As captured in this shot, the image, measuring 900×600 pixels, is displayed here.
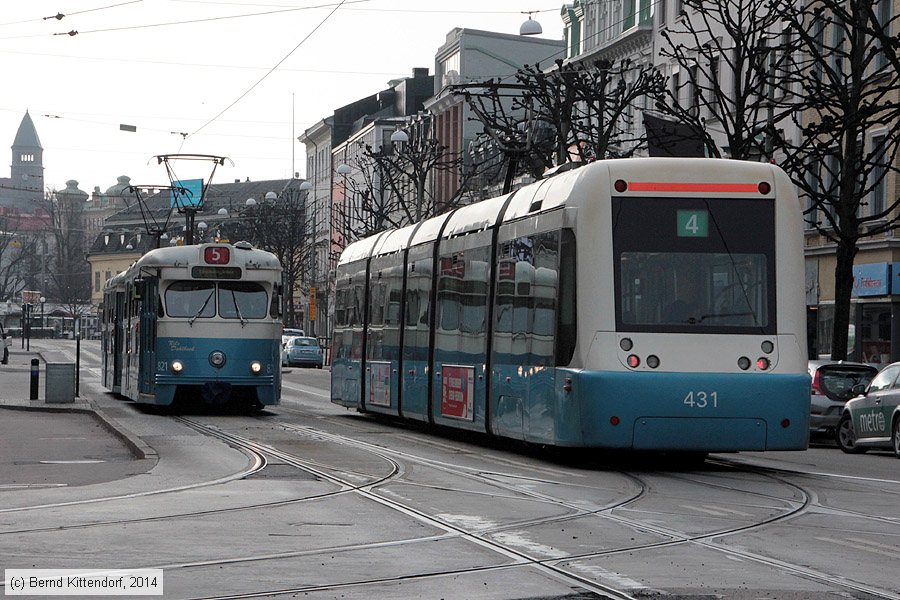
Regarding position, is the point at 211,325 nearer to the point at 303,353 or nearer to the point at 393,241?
the point at 393,241

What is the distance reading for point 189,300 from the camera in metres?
30.0

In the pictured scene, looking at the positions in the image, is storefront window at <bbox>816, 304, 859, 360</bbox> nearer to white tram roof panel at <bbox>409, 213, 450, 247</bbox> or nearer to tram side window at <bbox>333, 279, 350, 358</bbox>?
tram side window at <bbox>333, 279, 350, 358</bbox>

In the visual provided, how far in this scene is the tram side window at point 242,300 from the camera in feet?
98.9

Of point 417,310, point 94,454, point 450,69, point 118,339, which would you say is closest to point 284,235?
point 450,69

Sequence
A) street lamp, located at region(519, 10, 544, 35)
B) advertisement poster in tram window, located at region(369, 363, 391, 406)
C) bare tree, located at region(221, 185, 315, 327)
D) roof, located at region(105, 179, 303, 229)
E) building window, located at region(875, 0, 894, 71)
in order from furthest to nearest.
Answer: roof, located at region(105, 179, 303, 229) → bare tree, located at region(221, 185, 315, 327) → street lamp, located at region(519, 10, 544, 35) → building window, located at region(875, 0, 894, 71) → advertisement poster in tram window, located at region(369, 363, 391, 406)

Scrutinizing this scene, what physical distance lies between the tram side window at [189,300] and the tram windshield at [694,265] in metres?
14.1

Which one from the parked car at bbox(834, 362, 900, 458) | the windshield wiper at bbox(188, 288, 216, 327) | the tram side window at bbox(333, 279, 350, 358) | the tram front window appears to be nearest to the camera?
the tram front window

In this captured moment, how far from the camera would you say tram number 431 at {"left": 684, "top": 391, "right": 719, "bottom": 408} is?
16.7 m

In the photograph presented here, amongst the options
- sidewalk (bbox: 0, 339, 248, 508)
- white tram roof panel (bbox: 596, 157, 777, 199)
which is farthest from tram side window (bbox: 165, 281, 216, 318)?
white tram roof panel (bbox: 596, 157, 777, 199)

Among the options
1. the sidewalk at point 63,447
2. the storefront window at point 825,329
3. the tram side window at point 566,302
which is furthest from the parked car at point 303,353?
the tram side window at point 566,302

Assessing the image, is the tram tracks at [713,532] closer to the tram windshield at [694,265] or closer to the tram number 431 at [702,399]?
the tram number 431 at [702,399]

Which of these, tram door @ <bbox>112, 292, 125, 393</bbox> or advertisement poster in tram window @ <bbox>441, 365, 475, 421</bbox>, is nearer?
advertisement poster in tram window @ <bbox>441, 365, 475, 421</bbox>

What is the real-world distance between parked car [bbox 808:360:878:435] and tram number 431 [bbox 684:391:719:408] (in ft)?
35.6

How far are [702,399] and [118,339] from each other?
21.5 m
